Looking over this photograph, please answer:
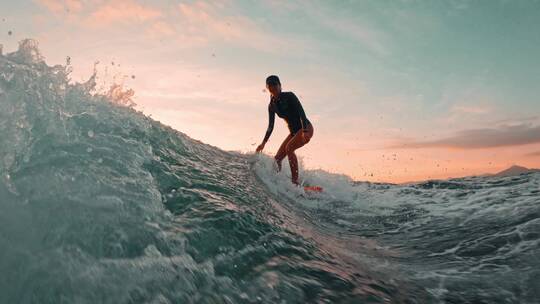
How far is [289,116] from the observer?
8453 millimetres

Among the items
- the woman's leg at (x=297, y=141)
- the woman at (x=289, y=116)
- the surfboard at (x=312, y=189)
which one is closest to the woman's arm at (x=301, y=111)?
the woman at (x=289, y=116)

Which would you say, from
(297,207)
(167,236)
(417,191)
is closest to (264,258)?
(167,236)

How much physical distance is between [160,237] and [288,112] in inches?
214

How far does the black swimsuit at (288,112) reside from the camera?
828 cm

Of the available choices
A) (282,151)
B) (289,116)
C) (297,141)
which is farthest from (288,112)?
(282,151)

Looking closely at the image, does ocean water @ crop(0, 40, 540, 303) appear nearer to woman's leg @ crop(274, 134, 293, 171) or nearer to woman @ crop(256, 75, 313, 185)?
woman @ crop(256, 75, 313, 185)

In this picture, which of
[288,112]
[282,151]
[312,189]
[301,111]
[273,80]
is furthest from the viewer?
[312,189]

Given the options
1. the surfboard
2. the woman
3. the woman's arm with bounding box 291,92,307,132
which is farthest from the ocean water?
the surfboard

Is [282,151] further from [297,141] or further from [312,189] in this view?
[312,189]

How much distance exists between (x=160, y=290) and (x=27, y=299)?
2.57ft

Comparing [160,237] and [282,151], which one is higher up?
[282,151]

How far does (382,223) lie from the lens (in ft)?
24.5

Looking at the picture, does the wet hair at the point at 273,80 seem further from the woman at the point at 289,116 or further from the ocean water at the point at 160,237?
the ocean water at the point at 160,237

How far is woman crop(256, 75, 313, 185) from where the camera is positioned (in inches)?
320
